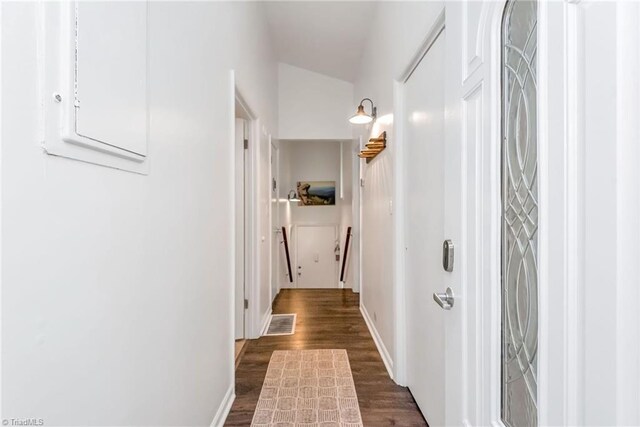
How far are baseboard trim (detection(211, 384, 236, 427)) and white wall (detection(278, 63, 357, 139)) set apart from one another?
3204mm

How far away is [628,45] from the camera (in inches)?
17.7

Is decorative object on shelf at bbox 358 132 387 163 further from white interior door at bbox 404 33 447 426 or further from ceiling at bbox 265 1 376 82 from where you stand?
ceiling at bbox 265 1 376 82

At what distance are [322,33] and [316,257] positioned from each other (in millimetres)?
3291

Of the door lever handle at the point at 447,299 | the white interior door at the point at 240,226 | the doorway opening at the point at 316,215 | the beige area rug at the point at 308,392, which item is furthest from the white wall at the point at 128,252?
the doorway opening at the point at 316,215

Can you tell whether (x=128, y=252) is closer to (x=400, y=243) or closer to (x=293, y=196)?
(x=400, y=243)

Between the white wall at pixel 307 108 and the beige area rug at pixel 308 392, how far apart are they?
2.80 meters

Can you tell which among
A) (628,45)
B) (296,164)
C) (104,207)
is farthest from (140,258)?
(296,164)

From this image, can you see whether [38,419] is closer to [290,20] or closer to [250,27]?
[250,27]

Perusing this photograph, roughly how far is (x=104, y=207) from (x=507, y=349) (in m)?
1.04

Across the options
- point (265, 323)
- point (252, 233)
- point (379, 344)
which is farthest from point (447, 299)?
point (265, 323)

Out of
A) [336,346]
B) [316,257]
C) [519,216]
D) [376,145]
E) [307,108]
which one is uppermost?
[307,108]

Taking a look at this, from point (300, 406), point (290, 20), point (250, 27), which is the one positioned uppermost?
point (290, 20)

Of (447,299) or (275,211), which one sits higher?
(275,211)

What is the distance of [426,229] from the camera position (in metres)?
1.80
